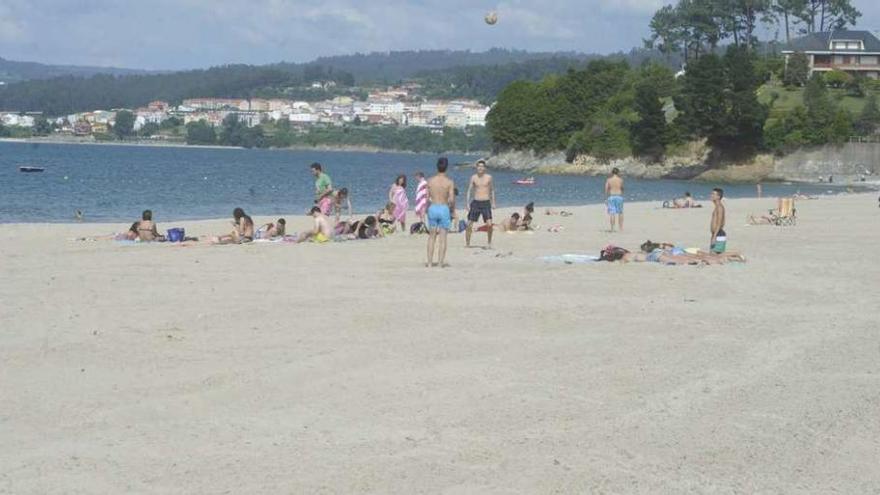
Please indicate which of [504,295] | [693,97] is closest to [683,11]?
[693,97]

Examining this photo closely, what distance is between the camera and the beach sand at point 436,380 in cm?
657

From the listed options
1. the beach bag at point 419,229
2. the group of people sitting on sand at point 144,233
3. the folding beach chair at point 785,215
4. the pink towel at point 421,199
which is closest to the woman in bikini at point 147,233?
the group of people sitting on sand at point 144,233

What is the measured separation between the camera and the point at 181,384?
8414mm

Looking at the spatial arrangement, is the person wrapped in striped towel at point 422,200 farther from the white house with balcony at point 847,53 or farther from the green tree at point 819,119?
the white house with balcony at point 847,53

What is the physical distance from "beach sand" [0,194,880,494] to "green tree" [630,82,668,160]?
77135 millimetres

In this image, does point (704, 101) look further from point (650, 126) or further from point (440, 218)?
point (440, 218)

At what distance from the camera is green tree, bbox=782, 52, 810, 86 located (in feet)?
324

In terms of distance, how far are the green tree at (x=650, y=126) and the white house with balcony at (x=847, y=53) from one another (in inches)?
785

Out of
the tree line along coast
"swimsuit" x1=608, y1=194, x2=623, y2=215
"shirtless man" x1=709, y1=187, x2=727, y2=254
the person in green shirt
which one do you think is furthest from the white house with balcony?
"shirtless man" x1=709, y1=187, x2=727, y2=254

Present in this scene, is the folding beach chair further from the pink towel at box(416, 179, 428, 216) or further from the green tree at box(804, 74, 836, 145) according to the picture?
the green tree at box(804, 74, 836, 145)

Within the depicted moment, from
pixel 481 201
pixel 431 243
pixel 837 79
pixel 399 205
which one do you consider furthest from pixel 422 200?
pixel 837 79

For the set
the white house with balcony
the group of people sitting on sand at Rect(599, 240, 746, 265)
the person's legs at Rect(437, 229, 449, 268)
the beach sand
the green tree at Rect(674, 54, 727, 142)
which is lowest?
the beach sand

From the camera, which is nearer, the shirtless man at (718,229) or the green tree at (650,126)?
the shirtless man at (718,229)

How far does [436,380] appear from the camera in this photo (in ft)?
28.3
